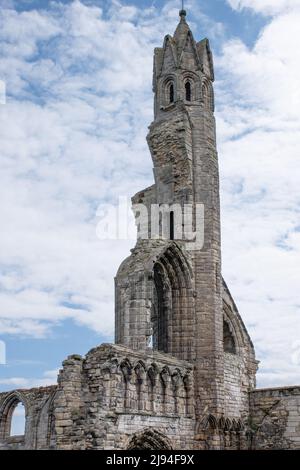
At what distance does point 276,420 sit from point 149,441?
18.7 feet

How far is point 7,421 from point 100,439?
11387 millimetres

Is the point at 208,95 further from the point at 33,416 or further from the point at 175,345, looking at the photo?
the point at 33,416

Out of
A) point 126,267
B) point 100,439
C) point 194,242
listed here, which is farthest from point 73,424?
point 194,242

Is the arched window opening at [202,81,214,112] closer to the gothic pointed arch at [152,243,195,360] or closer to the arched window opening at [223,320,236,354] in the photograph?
the gothic pointed arch at [152,243,195,360]

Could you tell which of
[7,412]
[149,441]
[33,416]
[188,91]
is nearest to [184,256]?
[149,441]

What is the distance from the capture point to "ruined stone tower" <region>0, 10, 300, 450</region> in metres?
17.9

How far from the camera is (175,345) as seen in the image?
2191cm

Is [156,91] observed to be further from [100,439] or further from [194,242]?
A: [100,439]

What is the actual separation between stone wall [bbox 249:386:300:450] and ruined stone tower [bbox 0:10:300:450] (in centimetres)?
3

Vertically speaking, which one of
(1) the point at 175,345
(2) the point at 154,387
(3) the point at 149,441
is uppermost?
(1) the point at 175,345

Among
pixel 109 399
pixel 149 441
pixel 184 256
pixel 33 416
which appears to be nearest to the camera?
pixel 109 399

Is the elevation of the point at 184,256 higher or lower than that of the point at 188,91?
lower
